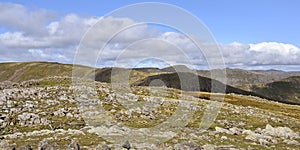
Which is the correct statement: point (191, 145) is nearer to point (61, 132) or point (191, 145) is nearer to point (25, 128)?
point (61, 132)

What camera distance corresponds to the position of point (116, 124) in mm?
50438

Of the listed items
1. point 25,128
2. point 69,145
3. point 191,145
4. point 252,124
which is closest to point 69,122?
point 25,128

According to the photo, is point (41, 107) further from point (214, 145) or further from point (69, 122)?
point (214, 145)

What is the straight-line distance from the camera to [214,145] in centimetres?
4022

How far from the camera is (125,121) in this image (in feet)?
177

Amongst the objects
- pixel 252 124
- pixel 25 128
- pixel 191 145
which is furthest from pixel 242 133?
pixel 25 128

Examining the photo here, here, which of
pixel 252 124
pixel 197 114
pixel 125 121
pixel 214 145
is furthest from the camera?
pixel 197 114

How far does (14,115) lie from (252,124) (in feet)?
125

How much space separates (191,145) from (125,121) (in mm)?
19640

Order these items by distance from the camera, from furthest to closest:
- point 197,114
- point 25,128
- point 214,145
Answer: point 197,114 < point 25,128 < point 214,145

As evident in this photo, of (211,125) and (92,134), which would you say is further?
(211,125)

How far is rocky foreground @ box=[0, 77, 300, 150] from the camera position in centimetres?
3875

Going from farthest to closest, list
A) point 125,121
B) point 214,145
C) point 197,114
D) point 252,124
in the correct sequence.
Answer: point 197,114 < point 252,124 < point 125,121 < point 214,145

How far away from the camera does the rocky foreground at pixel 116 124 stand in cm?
3875
